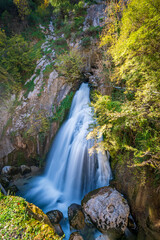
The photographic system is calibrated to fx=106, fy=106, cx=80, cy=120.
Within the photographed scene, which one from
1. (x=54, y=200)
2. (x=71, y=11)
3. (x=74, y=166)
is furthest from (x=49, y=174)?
(x=71, y=11)

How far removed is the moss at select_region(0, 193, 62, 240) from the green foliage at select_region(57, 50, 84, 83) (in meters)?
9.80

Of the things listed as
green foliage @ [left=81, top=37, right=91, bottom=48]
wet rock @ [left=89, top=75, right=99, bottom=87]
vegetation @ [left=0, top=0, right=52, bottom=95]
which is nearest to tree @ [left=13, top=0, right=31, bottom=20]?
vegetation @ [left=0, top=0, right=52, bottom=95]

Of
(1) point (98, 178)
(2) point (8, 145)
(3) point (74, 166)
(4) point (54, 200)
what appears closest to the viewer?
(1) point (98, 178)

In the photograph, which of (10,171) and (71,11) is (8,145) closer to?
(10,171)

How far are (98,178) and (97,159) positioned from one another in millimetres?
1009

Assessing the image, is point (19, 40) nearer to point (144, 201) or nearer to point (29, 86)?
point (29, 86)

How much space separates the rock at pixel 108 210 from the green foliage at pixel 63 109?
6.47m

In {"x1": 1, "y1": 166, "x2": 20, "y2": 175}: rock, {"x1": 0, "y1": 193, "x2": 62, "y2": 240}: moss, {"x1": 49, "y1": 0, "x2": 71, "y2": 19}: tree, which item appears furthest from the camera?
{"x1": 49, "y1": 0, "x2": 71, "y2": 19}: tree

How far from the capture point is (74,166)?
22.8 ft

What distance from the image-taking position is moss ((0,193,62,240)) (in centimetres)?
222

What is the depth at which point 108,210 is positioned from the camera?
4.14 m

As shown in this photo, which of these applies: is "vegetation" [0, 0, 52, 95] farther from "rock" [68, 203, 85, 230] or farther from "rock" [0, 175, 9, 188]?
"rock" [68, 203, 85, 230]

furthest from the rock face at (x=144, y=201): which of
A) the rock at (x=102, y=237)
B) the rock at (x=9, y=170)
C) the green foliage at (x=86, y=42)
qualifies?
the green foliage at (x=86, y=42)

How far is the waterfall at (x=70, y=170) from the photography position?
6.02 meters
